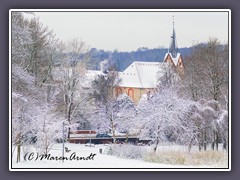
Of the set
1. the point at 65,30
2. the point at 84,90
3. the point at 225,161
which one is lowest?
the point at 225,161

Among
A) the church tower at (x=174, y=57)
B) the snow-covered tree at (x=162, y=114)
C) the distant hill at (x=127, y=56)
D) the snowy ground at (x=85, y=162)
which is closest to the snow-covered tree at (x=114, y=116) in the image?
the snow-covered tree at (x=162, y=114)

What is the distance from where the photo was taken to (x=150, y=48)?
9.85m

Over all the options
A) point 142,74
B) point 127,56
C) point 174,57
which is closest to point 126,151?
point 142,74

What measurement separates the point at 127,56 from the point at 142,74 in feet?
0.82

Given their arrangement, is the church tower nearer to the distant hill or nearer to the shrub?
the distant hill

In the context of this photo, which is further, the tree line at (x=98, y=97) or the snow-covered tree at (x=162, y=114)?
the snow-covered tree at (x=162, y=114)

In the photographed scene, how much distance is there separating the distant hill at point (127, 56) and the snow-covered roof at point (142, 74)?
0.17ft

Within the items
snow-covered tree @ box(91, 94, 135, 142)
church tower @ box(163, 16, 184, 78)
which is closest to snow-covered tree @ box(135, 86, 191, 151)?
snow-covered tree @ box(91, 94, 135, 142)

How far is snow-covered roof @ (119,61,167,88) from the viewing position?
985 cm

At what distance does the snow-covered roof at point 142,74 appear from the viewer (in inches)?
388

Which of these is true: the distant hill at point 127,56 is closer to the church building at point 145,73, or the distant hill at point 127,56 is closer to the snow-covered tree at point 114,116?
the church building at point 145,73

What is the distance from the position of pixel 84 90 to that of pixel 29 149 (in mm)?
815
